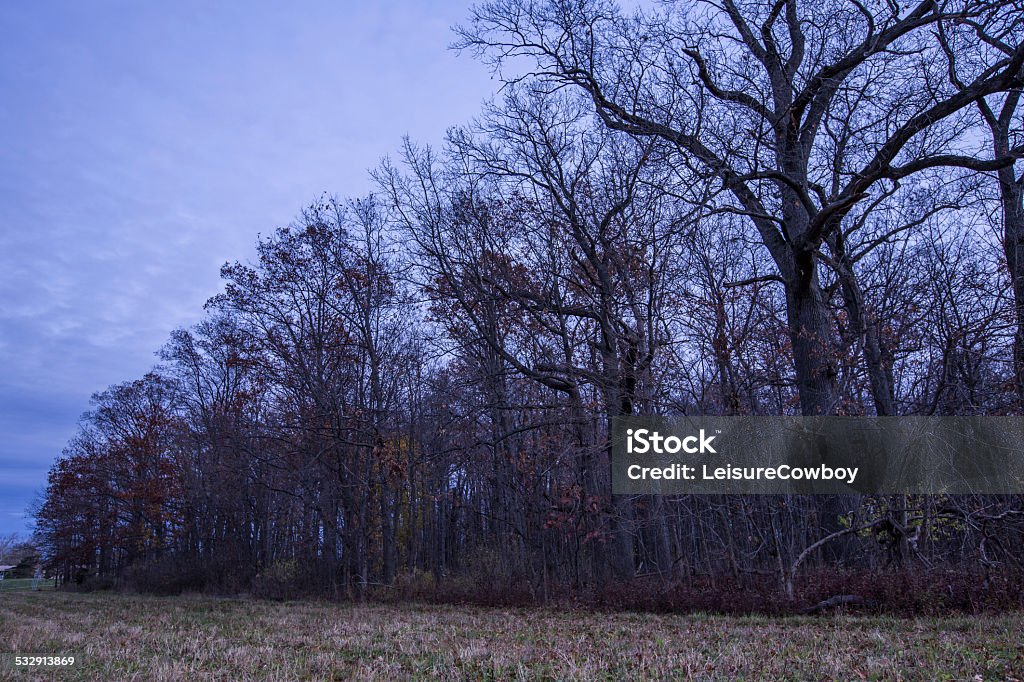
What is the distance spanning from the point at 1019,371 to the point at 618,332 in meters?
6.14

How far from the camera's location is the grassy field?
16.9 ft

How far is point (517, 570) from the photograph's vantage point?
1481 cm

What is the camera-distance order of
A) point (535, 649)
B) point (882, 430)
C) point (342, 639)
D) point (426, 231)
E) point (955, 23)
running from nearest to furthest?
point (535, 649)
point (342, 639)
point (955, 23)
point (882, 430)
point (426, 231)

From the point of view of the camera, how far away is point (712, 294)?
13695 millimetres

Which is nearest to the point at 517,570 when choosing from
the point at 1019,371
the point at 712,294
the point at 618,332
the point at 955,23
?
the point at 618,332

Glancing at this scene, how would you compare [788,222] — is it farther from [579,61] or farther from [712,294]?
[579,61]

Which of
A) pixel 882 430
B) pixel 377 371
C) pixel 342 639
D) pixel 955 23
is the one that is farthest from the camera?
pixel 377 371

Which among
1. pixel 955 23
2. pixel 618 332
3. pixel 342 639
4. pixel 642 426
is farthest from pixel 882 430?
pixel 342 639

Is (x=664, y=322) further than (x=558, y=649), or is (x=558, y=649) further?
(x=664, y=322)

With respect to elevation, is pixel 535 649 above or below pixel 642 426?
below

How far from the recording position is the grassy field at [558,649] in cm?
516

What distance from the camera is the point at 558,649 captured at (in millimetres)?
6504

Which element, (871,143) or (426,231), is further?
(426,231)

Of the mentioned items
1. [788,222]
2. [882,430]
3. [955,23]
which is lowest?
[882,430]
